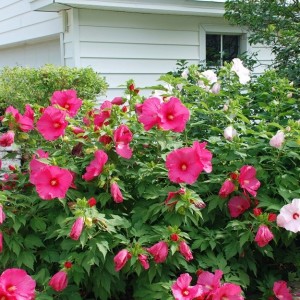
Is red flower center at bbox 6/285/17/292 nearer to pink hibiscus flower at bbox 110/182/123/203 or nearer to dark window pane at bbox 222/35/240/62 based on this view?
pink hibiscus flower at bbox 110/182/123/203

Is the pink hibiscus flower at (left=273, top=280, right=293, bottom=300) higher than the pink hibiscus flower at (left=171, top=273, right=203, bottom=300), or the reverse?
the pink hibiscus flower at (left=171, top=273, right=203, bottom=300)

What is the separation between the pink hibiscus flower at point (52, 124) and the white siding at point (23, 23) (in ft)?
16.9

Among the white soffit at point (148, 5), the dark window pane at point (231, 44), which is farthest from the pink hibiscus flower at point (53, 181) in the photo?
the dark window pane at point (231, 44)

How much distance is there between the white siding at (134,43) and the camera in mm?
7168

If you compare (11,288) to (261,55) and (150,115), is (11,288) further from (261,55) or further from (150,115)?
(261,55)

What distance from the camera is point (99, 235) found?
2.31 metres

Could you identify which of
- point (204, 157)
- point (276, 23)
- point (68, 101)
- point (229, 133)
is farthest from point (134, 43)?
point (204, 157)

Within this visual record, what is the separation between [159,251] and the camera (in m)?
2.21

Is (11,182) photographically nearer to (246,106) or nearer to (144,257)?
(144,257)

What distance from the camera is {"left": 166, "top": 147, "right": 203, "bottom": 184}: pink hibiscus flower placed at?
2.38m

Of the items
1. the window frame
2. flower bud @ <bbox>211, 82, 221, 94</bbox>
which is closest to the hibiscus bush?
flower bud @ <bbox>211, 82, 221, 94</bbox>

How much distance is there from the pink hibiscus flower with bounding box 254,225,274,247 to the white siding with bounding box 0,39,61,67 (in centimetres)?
635

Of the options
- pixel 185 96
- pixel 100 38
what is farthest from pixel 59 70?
pixel 185 96

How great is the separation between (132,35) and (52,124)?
5.11m
